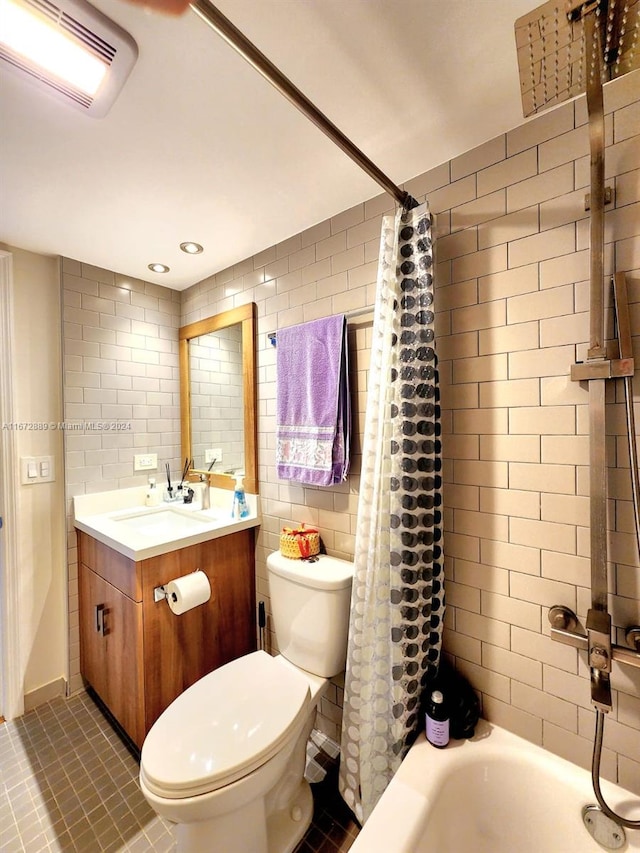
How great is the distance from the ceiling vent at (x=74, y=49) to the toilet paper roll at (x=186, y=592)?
5.22ft

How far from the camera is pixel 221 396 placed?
6.89ft

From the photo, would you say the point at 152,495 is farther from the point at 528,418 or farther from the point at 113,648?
the point at 528,418

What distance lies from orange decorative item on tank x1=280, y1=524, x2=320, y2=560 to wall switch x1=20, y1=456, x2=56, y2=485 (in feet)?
4.19

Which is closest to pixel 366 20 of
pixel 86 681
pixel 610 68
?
pixel 610 68

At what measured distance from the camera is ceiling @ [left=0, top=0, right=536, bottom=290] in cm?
79

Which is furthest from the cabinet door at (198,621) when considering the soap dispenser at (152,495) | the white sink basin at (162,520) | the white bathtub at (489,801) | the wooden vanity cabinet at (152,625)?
the white bathtub at (489,801)

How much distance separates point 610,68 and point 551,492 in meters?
1.04

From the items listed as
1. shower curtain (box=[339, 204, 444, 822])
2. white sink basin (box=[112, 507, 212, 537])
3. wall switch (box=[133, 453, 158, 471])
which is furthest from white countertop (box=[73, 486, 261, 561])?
shower curtain (box=[339, 204, 444, 822])

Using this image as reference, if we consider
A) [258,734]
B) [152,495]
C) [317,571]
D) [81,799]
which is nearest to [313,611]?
[317,571]

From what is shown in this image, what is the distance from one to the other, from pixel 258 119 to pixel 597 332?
1101 millimetres

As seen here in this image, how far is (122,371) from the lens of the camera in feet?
6.82

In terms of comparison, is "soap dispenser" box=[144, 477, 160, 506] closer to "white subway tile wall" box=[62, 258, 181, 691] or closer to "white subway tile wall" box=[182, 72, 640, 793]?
"white subway tile wall" box=[62, 258, 181, 691]

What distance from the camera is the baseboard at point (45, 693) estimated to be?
1.76m

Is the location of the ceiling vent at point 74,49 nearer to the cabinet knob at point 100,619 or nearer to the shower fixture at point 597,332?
the shower fixture at point 597,332
